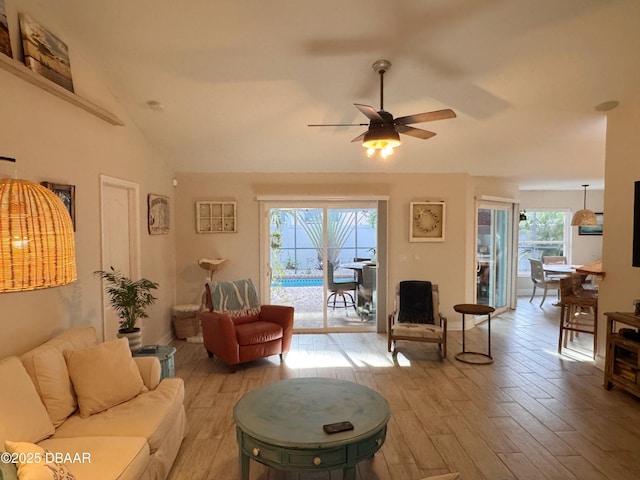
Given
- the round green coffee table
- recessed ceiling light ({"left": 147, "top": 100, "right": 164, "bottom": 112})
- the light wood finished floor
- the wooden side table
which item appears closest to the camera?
the round green coffee table

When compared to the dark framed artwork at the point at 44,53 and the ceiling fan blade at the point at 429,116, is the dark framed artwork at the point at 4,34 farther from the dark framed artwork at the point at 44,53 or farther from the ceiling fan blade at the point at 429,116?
the ceiling fan blade at the point at 429,116

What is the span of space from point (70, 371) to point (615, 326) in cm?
499

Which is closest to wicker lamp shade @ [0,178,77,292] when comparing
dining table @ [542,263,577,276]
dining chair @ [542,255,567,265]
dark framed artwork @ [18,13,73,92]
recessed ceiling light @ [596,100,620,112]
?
dark framed artwork @ [18,13,73,92]

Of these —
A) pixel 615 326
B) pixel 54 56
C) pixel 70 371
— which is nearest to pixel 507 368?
pixel 615 326

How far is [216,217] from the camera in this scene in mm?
5719

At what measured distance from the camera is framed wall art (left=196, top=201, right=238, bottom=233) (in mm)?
5707

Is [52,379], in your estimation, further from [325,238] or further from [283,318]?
[325,238]

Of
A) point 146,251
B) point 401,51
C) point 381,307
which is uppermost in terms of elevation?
point 401,51

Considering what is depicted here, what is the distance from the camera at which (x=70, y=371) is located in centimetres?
246

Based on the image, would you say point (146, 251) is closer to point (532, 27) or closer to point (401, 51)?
point (401, 51)

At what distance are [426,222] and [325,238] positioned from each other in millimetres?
1567

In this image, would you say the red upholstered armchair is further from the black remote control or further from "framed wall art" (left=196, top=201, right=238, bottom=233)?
the black remote control

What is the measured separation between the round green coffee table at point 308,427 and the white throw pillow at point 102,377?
0.80m

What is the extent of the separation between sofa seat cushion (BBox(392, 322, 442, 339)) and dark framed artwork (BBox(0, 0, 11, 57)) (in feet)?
14.1
